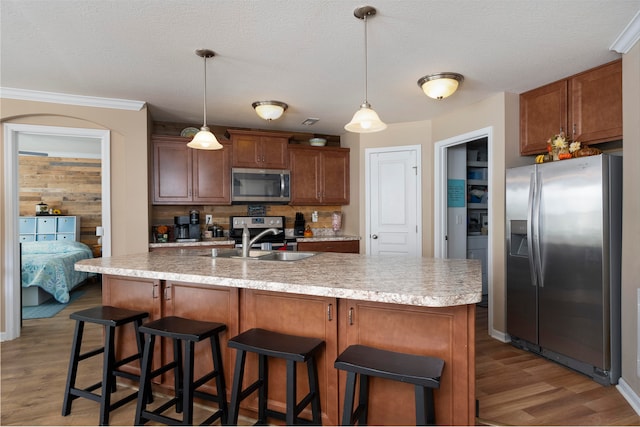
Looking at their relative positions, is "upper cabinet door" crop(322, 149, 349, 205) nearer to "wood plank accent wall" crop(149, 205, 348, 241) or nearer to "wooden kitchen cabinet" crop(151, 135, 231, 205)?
"wood plank accent wall" crop(149, 205, 348, 241)

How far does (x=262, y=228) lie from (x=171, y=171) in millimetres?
1334

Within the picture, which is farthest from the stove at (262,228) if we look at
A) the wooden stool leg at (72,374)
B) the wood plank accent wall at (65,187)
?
the wood plank accent wall at (65,187)

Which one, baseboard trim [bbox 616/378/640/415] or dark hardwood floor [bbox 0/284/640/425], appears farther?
baseboard trim [bbox 616/378/640/415]

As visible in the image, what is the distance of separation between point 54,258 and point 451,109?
5428mm

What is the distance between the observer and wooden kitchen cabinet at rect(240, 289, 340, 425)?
6.00 ft

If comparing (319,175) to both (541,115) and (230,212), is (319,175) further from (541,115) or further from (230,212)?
(541,115)

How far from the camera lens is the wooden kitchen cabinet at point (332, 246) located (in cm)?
463

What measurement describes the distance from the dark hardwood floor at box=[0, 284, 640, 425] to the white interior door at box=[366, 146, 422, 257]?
1.58 meters

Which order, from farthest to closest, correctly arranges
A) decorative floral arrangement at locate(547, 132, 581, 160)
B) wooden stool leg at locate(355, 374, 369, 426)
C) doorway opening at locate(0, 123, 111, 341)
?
doorway opening at locate(0, 123, 111, 341)
decorative floral arrangement at locate(547, 132, 581, 160)
wooden stool leg at locate(355, 374, 369, 426)

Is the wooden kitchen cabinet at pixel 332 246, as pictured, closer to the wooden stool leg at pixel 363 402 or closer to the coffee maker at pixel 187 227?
the coffee maker at pixel 187 227

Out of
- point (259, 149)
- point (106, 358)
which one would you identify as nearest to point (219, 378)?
point (106, 358)

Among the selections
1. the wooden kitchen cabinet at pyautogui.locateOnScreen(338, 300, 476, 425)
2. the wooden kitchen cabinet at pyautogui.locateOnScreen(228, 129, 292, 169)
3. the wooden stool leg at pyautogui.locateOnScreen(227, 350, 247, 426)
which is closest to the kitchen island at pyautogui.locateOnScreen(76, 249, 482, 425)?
the wooden kitchen cabinet at pyautogui.locateOnScreen(338, 300, 476, 425)

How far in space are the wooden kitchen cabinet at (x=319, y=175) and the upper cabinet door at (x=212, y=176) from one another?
0.84m

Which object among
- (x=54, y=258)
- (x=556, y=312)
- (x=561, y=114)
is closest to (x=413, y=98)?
(x=561, y=114)
